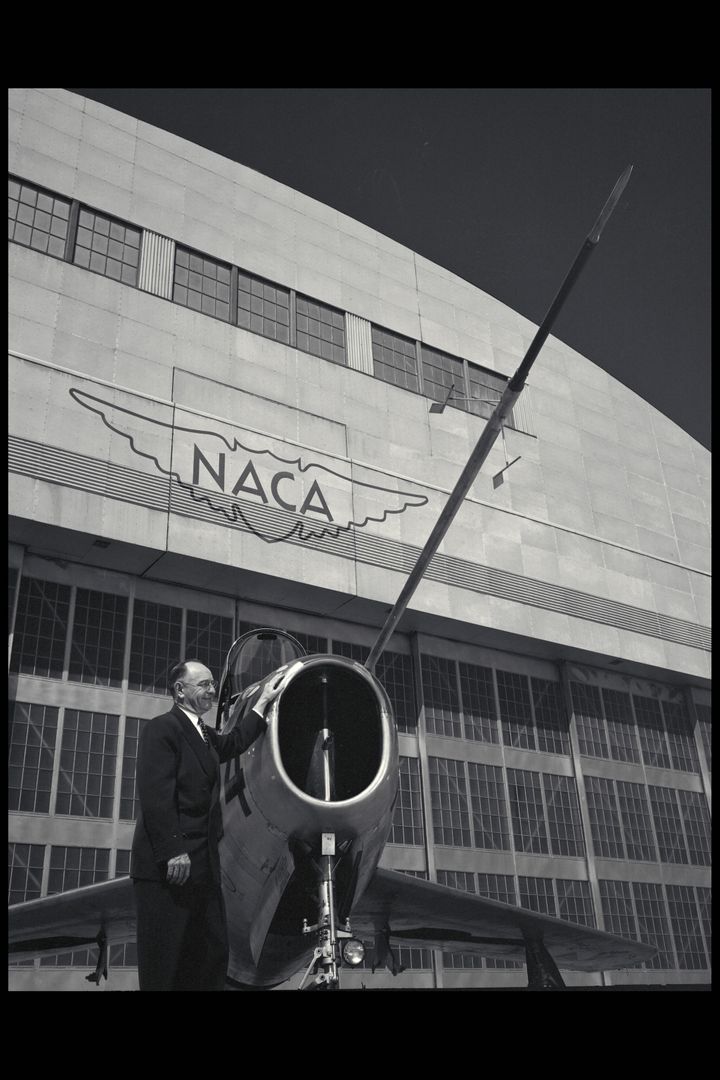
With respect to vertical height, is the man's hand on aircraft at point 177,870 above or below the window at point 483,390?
below

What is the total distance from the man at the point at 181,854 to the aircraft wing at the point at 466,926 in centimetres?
534

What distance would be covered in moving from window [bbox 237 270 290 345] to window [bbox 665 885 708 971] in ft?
58.0

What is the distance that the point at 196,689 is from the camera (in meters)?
5.98

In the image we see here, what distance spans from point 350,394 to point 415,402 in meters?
2.11

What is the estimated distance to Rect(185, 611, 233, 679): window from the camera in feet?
58.8

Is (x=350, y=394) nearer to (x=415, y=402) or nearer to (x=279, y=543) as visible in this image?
(x=415, y=402)

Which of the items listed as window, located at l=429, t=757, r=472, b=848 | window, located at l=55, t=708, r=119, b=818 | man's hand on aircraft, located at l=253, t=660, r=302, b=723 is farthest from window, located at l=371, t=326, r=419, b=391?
man's hand on aircraft, located at l=253, t=660, r=302, b=723

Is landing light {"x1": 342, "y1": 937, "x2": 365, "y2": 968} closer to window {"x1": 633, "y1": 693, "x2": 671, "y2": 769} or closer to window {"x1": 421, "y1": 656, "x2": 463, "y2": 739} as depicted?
window {"x1": 421, "y1": 656, "x2": 463, "y2": 739}

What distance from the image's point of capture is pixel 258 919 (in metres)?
6.15

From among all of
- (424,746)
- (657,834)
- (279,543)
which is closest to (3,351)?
(279,543)

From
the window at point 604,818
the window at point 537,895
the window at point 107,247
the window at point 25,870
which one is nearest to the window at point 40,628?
the window at point 25,870

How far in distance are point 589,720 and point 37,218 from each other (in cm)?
1857

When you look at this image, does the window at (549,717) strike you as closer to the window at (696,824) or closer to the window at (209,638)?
the window at (696,824)

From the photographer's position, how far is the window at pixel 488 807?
19.9 m
